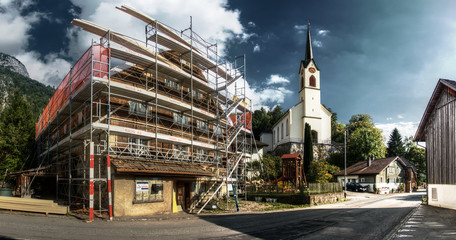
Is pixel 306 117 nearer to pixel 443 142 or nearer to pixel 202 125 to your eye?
pixel 202 125

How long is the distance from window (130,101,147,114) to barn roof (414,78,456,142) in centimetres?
2162

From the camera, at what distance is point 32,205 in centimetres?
1798

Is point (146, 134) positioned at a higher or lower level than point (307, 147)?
higher

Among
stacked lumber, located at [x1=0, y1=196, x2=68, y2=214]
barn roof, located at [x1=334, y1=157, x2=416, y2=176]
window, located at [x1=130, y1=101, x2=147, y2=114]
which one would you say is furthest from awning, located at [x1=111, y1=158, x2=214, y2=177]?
barn roof, located at [x1=334, y1=157, x2=416, y2=176]

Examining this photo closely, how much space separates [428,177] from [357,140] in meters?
33.8

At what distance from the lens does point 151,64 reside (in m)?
22.7

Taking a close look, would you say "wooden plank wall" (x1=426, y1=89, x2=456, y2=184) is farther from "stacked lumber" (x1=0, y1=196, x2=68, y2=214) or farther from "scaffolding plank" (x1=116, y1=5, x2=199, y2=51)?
"stacked lumber" (x1=0, y1=196, x2=68, y2=214)

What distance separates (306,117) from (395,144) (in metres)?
39.9

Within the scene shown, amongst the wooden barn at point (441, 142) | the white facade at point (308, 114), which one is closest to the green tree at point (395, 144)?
the white facade at point (308, 114)

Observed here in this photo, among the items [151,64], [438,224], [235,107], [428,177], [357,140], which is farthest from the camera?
[357,140]

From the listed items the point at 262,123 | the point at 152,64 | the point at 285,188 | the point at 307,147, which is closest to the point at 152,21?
the point at 152,64

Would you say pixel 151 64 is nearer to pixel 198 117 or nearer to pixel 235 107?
pixel 198 117

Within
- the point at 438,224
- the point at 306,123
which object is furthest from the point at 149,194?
the point at 306,123

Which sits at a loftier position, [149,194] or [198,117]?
[198,117]
